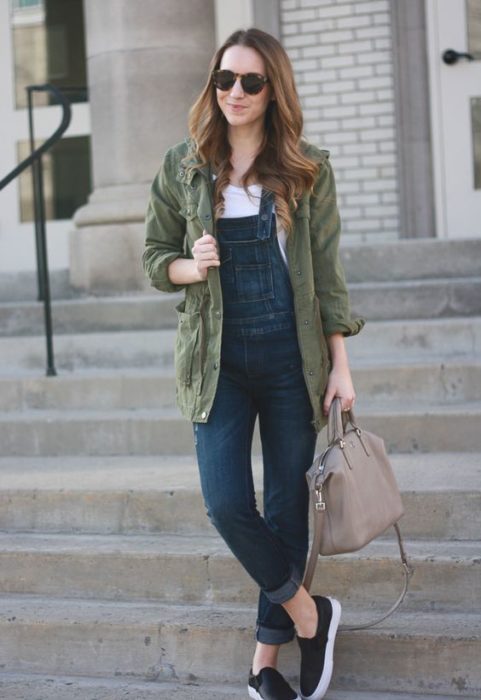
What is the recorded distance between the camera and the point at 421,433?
509cm

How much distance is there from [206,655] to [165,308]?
2.79 metres

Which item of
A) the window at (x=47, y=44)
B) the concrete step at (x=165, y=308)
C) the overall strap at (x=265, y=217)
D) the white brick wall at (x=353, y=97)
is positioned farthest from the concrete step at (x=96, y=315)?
the overall strap at (x=265, y=217)

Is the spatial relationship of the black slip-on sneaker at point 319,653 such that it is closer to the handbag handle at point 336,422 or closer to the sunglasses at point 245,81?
the handbag handle at point 336,422

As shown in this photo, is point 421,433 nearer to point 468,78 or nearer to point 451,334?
point 451,334

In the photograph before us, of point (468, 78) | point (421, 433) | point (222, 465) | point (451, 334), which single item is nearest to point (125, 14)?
point (468, 78)

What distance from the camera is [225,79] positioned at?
338 centimetres

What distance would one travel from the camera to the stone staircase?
3.90 m

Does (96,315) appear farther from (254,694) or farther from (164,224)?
(254,694)

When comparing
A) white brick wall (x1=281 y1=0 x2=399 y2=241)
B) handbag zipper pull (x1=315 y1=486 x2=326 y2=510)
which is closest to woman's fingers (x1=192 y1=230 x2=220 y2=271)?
handbag zipper pull (x1=315 y1=486 x2=326 y2=510)

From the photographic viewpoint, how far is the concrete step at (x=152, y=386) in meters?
5.39

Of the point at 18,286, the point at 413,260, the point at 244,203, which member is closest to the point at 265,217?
the point at 244,203

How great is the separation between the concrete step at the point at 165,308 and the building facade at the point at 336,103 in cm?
49

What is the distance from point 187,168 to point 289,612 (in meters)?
1.25

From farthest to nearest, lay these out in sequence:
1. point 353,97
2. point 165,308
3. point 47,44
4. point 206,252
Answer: point 47,44
point 353,97
point 165,308
point 206,252
